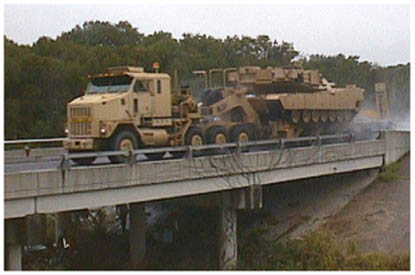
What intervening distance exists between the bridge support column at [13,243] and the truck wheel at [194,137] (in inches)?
268

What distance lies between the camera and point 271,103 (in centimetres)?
→ 2412

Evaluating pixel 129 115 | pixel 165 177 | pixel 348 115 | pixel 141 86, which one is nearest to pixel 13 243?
pixel 165 177

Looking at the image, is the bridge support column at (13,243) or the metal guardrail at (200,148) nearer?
the bridge support column at (13,243)

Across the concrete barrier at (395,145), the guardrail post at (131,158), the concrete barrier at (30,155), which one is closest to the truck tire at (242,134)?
the concrete barrier at (30,155)

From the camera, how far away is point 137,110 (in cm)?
1897

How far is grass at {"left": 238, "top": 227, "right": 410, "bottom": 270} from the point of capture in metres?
18.9

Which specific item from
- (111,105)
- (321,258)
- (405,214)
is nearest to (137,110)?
(111,105)

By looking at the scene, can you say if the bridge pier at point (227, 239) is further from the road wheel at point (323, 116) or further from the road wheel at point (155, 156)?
the road wheel at point (323, 116)

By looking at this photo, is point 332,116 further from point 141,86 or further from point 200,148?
point 141,86

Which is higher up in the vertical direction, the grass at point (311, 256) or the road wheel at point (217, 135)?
the road wheel at point (217, 135)

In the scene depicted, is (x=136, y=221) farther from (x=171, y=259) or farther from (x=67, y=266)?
(x=67, y=266)

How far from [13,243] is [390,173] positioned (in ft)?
52.0

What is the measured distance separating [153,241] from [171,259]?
6.79ft

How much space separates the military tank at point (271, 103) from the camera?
22.6 metres
